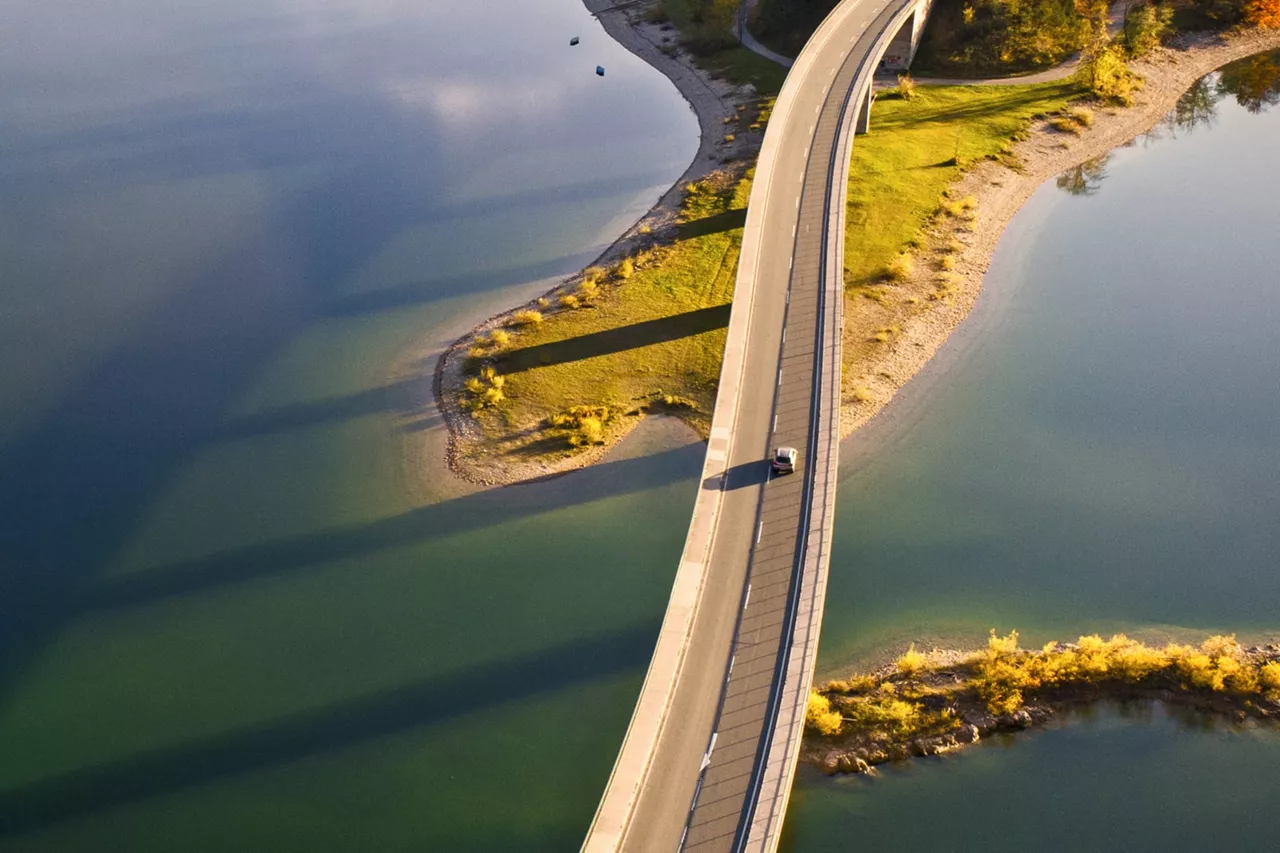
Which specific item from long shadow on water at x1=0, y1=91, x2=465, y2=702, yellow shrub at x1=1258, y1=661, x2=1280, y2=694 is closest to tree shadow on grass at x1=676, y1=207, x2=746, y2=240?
long shadow on water at x1=0, y1=91, x2=465, y2=702

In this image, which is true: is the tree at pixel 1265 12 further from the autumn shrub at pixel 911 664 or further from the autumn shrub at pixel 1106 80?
the autumn shrub at pixel 911 664

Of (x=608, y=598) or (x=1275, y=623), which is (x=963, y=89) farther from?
(x=608, y=598)

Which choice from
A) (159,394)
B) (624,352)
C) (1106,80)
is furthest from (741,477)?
(1106,80)

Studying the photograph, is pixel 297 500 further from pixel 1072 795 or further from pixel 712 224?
pixel 1072 795

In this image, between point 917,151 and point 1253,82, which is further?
point 1253,82

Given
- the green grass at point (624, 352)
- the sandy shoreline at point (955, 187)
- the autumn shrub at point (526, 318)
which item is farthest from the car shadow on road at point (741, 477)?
the autumn shrub at point (526, 318)

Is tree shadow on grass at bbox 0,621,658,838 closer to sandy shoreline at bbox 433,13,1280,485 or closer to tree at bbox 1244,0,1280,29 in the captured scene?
sandy shoreline at bbox 433,13,1280,485

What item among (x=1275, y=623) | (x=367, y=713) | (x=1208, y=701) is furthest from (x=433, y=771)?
(x=1275, y=623)
